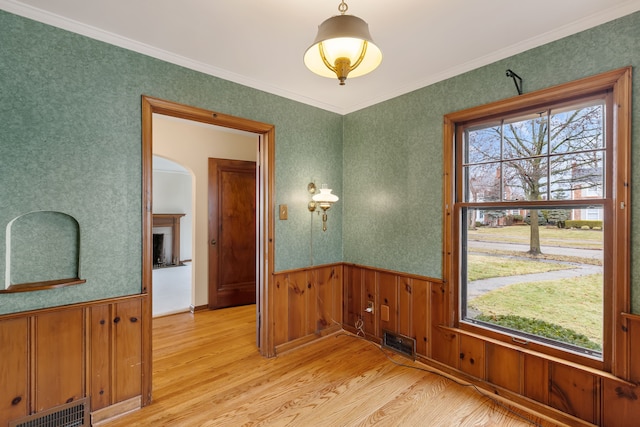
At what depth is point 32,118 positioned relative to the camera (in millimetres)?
1786

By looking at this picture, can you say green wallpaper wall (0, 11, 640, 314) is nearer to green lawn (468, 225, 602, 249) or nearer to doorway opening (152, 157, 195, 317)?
green lawn (468, 225, 602, 249)

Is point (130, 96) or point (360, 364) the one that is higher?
point (130, 96)

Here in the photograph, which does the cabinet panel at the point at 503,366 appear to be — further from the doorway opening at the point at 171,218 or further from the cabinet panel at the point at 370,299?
the doorway opening at the point at 171,218

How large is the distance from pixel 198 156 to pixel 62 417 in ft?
10.3

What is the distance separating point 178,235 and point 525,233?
826 centimetres

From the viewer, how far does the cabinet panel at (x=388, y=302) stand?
2977 millimetres

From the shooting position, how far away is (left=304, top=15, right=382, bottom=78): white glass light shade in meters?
1.24

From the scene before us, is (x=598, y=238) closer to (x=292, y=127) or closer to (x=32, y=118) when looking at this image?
(x=292, y=127)

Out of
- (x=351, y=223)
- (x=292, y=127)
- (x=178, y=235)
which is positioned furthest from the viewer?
(x=178, y=235)

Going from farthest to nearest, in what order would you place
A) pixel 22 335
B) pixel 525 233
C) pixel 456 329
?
1. pixel 456 329
2. pixel 525 233
3. pixel 22 335

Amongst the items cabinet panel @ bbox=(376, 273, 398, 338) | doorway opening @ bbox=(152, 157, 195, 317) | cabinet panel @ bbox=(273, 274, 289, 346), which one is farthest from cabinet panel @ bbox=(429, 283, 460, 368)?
doorway opening @ bbox=(152, 157, 195, 317)

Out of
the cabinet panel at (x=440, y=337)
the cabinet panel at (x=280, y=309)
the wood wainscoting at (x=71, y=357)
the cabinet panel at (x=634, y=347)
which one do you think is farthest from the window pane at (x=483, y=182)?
the wood wainscoting at (x=71, y=357)

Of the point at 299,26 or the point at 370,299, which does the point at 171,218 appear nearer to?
the point at 370,299

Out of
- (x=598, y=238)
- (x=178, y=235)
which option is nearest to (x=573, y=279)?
(x=598, y=238)
